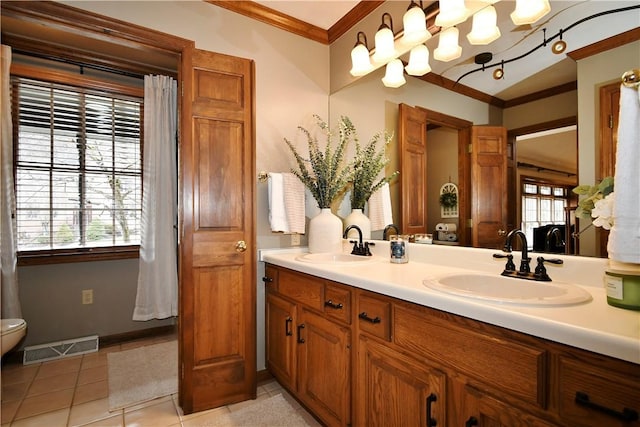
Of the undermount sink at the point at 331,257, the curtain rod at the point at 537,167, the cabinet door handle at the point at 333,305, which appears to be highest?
the curtain rod at the point at 537,167

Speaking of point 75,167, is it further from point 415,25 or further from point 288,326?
point 415,25

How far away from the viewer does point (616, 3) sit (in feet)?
3.76

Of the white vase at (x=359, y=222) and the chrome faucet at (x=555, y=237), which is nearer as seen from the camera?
the chrome faucet at (x=555, y=237)

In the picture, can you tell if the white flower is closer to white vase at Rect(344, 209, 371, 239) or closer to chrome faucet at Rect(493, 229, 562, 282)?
chrome faucet at Rect(493, 229, 562, 282)

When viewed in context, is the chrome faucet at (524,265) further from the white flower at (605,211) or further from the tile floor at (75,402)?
the tile floor at (75,402)

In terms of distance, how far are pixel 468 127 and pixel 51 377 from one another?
3.15 metres

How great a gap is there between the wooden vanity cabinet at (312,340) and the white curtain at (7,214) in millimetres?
1821

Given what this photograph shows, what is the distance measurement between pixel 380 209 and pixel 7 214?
2595 millimetres

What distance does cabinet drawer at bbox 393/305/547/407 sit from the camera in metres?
0.80

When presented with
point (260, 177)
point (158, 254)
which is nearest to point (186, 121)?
point (260, 177)

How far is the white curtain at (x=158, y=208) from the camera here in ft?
9.21

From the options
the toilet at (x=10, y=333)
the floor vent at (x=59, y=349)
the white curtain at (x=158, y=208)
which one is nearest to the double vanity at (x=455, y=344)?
the white curtain at (x=158, y=208)

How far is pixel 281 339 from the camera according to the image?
6.44 ft

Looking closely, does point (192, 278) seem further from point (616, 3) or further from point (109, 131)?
point (616, 3)
